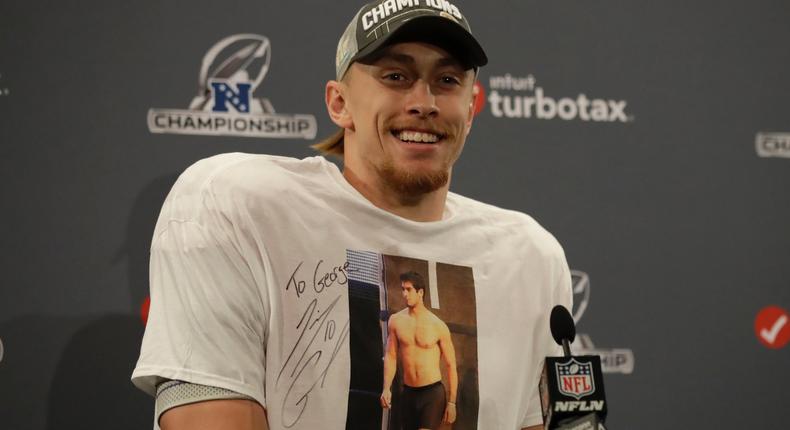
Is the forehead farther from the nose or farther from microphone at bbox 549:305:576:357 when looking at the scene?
microphone at bbox 549:305:576:357

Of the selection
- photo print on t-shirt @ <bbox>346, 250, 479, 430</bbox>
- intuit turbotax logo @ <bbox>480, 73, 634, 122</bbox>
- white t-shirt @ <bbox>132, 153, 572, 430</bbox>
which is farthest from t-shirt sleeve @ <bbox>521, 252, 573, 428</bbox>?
intuit turbotax logo @ <bbox>480, 73, 634, 122</bbox>

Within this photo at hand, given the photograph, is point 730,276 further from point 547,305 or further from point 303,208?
point 303,208

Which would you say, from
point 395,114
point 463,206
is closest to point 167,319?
point 395,114

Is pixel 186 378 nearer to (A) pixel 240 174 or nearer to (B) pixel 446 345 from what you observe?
(A) pixel 240 174

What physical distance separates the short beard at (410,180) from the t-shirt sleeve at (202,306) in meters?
0.27

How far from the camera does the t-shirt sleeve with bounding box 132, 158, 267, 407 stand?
1.25 metres

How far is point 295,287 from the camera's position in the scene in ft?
4.57

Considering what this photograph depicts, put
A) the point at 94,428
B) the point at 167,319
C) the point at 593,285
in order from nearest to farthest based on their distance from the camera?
the point at 167,319
the point at 94,428
the point at 593,285

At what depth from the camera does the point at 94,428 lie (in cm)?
182

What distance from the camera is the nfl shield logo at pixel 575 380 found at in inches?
41.6

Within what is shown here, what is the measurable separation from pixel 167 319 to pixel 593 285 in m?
1.17

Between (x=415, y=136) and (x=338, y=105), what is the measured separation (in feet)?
0.58

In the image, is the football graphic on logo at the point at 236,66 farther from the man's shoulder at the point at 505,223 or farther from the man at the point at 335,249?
the man's shoulder at the point at 505,223

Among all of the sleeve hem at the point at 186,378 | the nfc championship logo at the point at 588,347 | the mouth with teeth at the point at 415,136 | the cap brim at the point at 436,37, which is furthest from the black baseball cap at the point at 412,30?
the nfc championship logo at the point at 588,347
